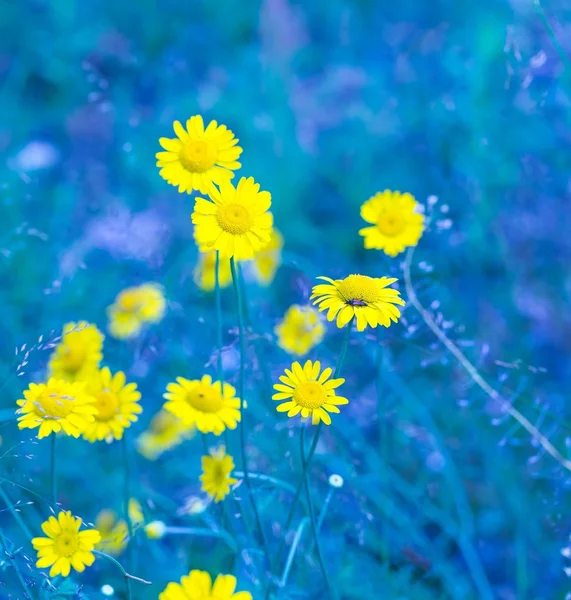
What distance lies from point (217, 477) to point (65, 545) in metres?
0.26

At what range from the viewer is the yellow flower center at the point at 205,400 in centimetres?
114

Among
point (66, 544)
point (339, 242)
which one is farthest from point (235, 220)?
point (339, 242)

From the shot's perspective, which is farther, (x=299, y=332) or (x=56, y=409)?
(x=299, y=332)

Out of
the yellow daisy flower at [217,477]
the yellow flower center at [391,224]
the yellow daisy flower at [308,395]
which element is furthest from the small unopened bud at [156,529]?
the yellow flower center at [391,224]

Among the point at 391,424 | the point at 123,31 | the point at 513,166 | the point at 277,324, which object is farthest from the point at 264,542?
the point at 123,31

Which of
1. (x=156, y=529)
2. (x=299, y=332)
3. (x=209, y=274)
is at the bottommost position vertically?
(x=156, y=529)

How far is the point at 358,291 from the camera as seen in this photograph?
1002 mm

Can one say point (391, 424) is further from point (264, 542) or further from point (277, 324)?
point (264, 542)

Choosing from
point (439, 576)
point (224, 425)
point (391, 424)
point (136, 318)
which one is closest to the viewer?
point (224, 425)

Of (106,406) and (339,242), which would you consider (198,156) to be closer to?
(106,406)

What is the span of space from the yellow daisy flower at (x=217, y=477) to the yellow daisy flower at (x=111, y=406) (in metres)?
0.14

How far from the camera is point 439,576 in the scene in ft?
5.16

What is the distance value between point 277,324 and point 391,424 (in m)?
0.47

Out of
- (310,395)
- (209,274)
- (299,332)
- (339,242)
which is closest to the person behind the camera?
(310,395)
